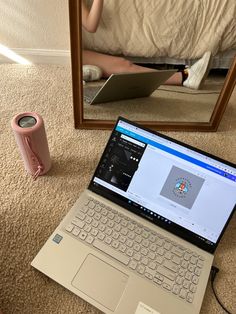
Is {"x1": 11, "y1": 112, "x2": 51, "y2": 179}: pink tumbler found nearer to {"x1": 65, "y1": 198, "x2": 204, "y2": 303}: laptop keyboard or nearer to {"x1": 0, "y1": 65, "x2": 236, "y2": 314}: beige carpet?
{"x1": 0, "y1": 65, "x2": 236, "y2": 314}: beige carpet

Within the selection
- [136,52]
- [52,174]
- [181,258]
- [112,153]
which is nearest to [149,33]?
[136,52]

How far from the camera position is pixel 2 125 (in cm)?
97

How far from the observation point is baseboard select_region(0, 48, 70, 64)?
1.21 m

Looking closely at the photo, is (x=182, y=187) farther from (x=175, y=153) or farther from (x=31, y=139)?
(x=31, y=139)

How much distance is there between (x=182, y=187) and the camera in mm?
659

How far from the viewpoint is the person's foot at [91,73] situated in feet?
2.81

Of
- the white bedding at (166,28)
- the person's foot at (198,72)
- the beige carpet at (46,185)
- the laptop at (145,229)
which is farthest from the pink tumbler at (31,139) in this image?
the person's foot at (198,72)

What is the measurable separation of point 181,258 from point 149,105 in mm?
533

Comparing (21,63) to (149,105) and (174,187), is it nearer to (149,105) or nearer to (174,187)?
(149,105)

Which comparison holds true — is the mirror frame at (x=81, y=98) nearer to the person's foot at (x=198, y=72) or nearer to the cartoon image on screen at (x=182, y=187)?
the person's foot at (x=198, y=72)

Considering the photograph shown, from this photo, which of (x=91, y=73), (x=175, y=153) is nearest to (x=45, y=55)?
(x=91, y=73)

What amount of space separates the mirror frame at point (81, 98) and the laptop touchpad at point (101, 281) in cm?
46

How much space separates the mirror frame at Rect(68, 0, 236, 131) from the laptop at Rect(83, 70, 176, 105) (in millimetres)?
53

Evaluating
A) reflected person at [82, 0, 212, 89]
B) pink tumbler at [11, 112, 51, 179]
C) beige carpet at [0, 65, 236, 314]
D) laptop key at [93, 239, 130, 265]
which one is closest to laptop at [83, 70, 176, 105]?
reflected person at [82, 0, 212, 89]
